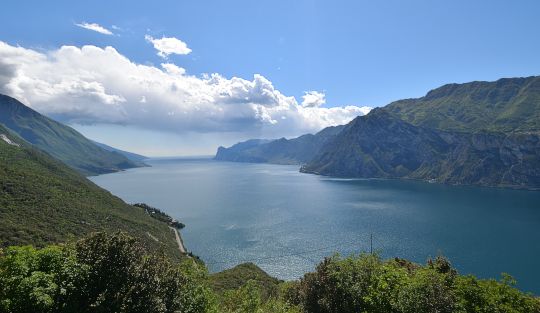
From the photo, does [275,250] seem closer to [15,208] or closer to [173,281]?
[15,208]

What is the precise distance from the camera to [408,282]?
37.1 metres

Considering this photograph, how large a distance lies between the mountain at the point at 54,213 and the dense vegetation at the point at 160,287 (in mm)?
69395

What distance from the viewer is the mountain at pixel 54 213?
9419cm

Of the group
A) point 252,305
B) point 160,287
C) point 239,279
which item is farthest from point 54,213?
point 160,287

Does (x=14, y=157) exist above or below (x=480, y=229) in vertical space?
above

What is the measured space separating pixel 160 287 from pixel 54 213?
105m

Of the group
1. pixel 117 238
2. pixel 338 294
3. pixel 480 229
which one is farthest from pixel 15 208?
pixel 480 229

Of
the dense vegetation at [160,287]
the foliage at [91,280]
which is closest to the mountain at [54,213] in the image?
the dense vegetation at [160,287]

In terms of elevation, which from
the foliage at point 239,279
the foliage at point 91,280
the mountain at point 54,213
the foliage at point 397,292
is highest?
the foliage at point 91,280

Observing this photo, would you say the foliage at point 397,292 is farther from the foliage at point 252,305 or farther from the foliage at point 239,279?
the foliage at point 239,279

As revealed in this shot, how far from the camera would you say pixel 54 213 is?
116 meters

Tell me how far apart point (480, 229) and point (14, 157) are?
8925 inches

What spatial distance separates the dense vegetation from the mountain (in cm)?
6939

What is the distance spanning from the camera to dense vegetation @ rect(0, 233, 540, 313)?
1021 inches
